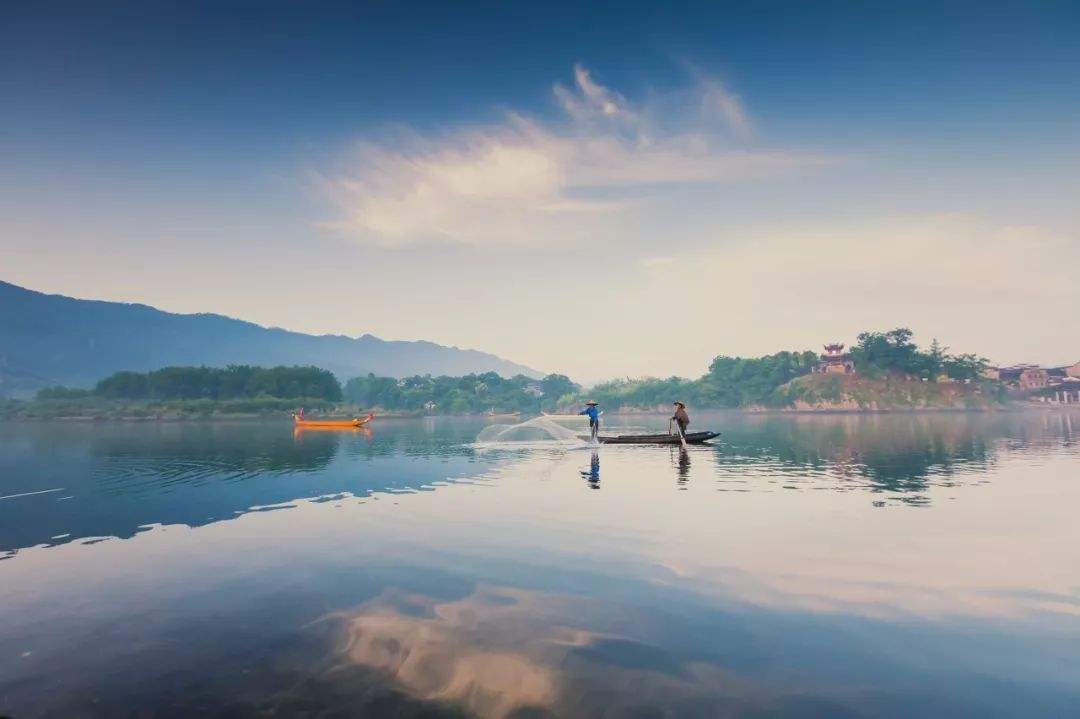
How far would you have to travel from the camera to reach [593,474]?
1523 inches

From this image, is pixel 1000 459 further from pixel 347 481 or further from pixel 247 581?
pixel 247 581

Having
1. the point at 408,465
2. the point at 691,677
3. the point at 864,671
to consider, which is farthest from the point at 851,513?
the point at 408,465

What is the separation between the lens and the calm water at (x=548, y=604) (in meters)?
9.70

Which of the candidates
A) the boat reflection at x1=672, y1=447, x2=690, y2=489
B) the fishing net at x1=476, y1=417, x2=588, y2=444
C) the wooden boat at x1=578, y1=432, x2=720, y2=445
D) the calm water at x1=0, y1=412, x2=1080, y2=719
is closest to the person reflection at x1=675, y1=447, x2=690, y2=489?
the boat reflection at x1=672, y1=447, x2=690, y2=489

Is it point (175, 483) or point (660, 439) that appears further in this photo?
point (660, 439)

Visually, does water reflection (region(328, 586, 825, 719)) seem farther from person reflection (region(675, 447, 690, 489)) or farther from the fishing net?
the fishing net

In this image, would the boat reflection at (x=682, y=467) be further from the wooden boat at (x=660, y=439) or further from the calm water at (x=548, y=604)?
the calm water at (x=548, y=604)

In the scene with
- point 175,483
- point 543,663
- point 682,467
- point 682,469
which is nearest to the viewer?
point 543,663

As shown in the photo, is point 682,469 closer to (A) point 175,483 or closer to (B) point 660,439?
(B) point 660,439

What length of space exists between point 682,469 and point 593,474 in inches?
256

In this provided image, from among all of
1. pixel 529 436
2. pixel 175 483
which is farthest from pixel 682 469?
pixel 529 436

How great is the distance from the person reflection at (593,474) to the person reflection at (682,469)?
15.6 ft

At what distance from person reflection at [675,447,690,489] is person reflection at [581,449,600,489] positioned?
475 centimetres

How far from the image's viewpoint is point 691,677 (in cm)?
1024
